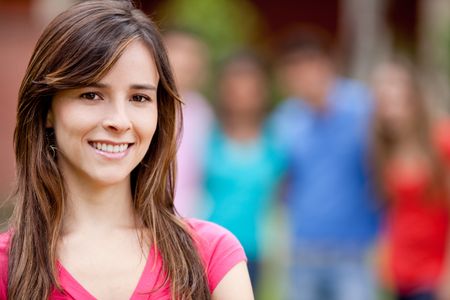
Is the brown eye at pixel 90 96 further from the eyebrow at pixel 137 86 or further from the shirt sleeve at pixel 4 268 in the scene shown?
the shirt sleeve at pixel 4 268

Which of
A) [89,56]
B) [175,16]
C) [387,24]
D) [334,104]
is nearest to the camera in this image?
[89,56]

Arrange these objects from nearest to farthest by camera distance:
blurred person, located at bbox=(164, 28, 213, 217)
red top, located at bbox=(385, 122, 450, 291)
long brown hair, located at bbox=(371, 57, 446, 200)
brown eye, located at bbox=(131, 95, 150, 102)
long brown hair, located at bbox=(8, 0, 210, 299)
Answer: long brown hair, located at bbox=(8, 0, 210, 299), brown eye, located at bbox=(131, 95, 150, 102), red top, located at bbox=(385, 122, 450, 291), long brown hair, located at bbox=(371, 57, 446, 200), blurred person, located at bbox=(164, 28, 213, 217)

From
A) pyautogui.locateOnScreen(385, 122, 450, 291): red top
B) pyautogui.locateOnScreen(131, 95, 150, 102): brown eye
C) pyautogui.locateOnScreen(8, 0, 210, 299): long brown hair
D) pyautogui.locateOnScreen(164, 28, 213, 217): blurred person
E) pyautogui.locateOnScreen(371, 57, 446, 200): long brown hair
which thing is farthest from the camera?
pyautogui.locateOnScreen(164, 28, 213, 217): blurred person

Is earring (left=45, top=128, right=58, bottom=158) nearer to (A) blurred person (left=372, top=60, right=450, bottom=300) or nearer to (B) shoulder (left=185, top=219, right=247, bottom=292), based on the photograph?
(B) shoulder (left=185, top=219, right=247, bottom=292)

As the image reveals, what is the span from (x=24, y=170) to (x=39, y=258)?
291 millimetres

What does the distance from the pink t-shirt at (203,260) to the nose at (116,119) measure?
0.39m

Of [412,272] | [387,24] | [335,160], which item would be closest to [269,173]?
[335,160]

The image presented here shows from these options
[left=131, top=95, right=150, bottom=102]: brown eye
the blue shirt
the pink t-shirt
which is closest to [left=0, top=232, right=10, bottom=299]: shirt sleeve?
the pink t-shirt

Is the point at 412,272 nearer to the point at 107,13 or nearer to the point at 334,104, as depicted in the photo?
the point at 334,104

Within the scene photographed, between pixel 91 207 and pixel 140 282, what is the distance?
0.26 meters

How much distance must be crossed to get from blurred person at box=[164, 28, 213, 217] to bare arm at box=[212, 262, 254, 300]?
12.3ft

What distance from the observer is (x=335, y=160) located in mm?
7676

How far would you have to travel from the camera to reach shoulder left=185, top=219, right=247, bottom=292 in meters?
3.63

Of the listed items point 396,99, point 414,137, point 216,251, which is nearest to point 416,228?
point 414,137
